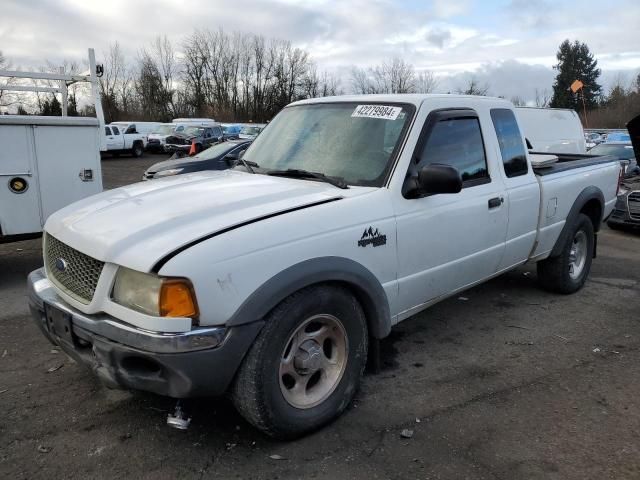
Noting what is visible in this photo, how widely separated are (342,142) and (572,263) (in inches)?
136

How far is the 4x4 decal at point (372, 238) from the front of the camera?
10.5 feet

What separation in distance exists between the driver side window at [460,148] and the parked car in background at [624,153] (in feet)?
31.3

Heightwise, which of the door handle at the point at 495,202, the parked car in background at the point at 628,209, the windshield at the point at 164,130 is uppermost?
the windshield at the point at 164,130

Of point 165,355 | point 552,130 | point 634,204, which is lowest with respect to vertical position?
point 634,204

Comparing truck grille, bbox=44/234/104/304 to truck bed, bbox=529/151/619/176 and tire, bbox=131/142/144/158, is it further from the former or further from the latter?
tire, bbox=131/142/144/158

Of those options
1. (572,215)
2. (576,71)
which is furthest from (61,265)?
A: (576,71)

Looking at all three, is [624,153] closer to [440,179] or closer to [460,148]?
[460,148]

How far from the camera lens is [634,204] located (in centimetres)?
975

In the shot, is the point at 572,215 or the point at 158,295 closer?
the point at 158,295

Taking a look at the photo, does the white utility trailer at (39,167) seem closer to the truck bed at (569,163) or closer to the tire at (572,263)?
the truck bed at (569,163)

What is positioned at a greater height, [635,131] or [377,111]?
[377,111]

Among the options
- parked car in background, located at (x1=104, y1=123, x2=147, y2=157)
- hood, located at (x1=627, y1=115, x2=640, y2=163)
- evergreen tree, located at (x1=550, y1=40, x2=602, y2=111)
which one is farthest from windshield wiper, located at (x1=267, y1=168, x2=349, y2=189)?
evergreen tree, located at (x1=550, y1=40, x2=602, y2=111)

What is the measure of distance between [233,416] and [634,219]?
8943 millimetres

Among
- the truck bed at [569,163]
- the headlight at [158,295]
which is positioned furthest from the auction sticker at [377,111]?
the headlight at [158,295]
